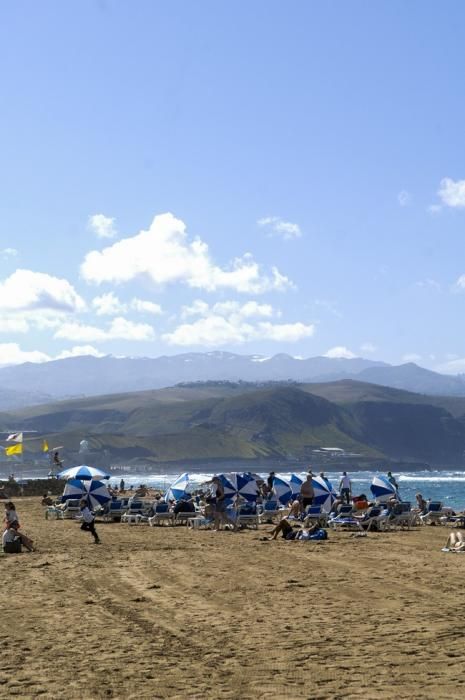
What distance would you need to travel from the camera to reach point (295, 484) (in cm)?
3130

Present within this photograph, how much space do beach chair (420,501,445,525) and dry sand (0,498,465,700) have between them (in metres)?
8.98

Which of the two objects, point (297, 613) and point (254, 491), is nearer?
point (297, 613)

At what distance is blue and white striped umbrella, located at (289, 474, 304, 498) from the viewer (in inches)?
1203

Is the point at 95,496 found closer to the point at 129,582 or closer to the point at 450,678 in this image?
the point at 129,582

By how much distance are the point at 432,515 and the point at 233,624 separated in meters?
18.0

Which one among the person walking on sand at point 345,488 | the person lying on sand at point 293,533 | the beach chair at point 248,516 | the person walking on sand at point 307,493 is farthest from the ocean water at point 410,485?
the person lying on sand at point 293,533

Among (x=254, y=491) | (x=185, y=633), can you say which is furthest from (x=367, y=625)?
(x=254, y=491)

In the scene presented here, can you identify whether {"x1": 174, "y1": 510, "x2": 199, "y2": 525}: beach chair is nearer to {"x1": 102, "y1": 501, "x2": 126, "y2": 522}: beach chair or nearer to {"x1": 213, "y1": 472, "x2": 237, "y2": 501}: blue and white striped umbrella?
{"x1": 213, "y1": 472, "x2": 237, "y2": 501}: blue and white striped umbrella

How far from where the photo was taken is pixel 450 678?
25.8 feet

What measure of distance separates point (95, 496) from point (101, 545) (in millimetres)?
7884

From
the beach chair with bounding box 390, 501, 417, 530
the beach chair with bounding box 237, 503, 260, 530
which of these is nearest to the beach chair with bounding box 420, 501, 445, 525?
the beach chair with bounding box 390, 501, 417, 530

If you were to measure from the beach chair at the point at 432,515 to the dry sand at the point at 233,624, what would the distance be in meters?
8.98

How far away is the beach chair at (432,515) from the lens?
89.5 feet

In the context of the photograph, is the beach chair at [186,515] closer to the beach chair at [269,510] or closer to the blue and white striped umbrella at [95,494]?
the beach chair at [269,510]
